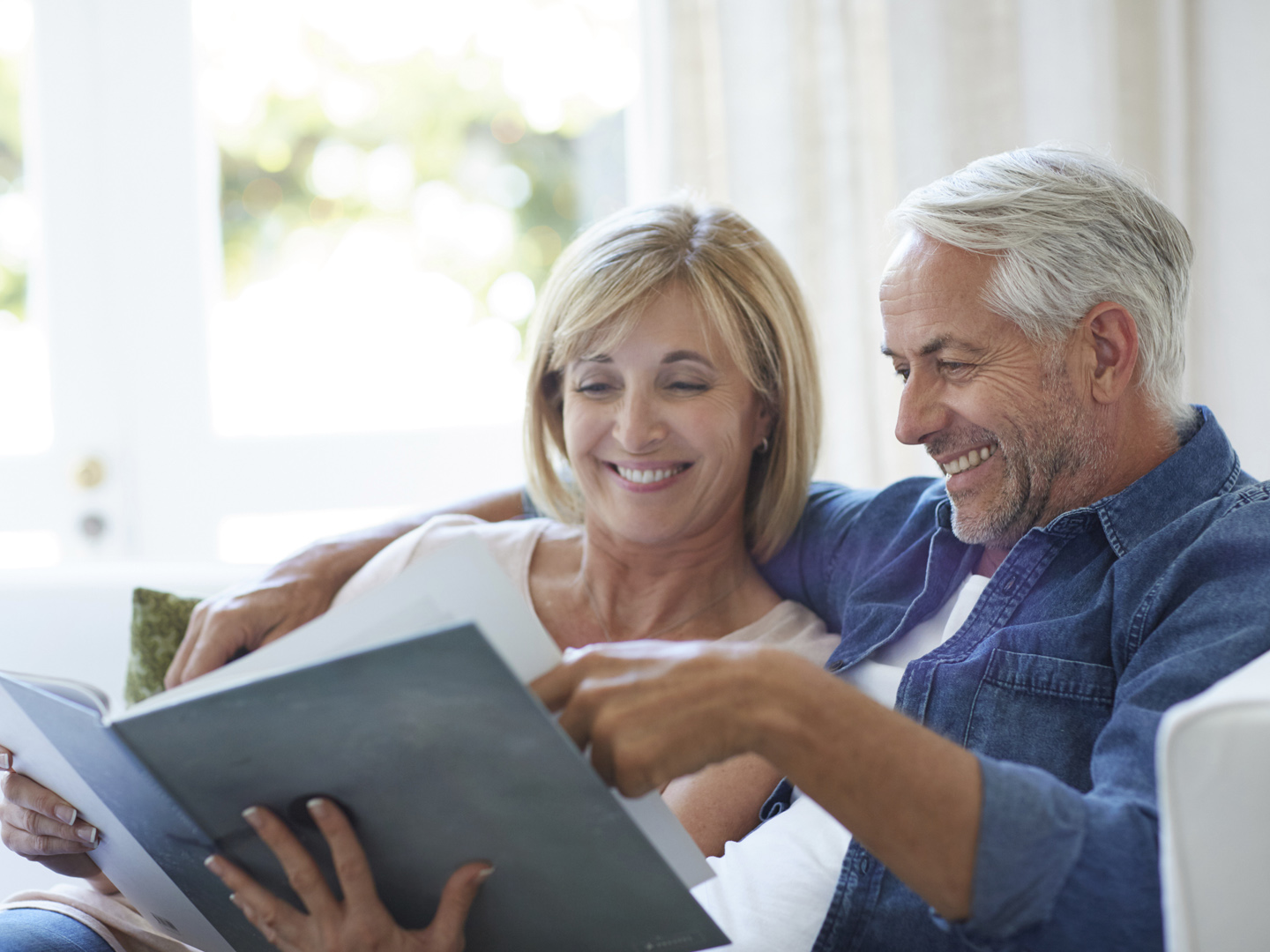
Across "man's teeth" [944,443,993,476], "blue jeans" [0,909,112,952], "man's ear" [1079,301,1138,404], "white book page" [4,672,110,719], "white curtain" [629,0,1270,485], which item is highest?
"white curtain" [629,0,1270,485]

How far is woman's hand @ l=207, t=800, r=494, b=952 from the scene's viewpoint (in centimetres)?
74

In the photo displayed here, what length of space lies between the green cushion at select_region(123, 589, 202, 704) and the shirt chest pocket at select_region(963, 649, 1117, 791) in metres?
1.00

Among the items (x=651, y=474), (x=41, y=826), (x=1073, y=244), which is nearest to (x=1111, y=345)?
(x=1073, y=244)

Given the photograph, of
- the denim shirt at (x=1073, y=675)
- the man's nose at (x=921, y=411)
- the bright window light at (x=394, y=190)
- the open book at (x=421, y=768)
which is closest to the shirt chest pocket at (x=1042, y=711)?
the denim shirt at (x=1073, y=675)

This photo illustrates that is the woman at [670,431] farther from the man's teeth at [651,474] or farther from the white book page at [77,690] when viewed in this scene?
the white book page at [77,690]

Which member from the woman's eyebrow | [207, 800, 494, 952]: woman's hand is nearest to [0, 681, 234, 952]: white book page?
[207, 800, 494, 952]: woman's hand

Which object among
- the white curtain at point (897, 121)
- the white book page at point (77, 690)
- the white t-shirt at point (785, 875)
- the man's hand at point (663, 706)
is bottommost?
the white t-shirt at point (785, 875)

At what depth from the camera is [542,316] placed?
144 cm

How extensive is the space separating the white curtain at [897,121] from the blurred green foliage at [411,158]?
518 mm

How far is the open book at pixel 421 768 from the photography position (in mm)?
632

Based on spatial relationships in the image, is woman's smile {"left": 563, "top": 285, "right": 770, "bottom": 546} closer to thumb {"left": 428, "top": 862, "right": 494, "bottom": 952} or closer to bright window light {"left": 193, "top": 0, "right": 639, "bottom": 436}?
thumb {"left": 428, "top": 862, "right": 494, "bottom": 952}

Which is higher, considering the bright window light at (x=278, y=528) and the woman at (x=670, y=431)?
the woman at (x=670, y=431)

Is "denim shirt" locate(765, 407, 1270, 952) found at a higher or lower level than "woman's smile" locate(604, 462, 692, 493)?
lower

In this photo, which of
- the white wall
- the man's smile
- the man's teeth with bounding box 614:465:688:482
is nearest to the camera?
the man's smile
